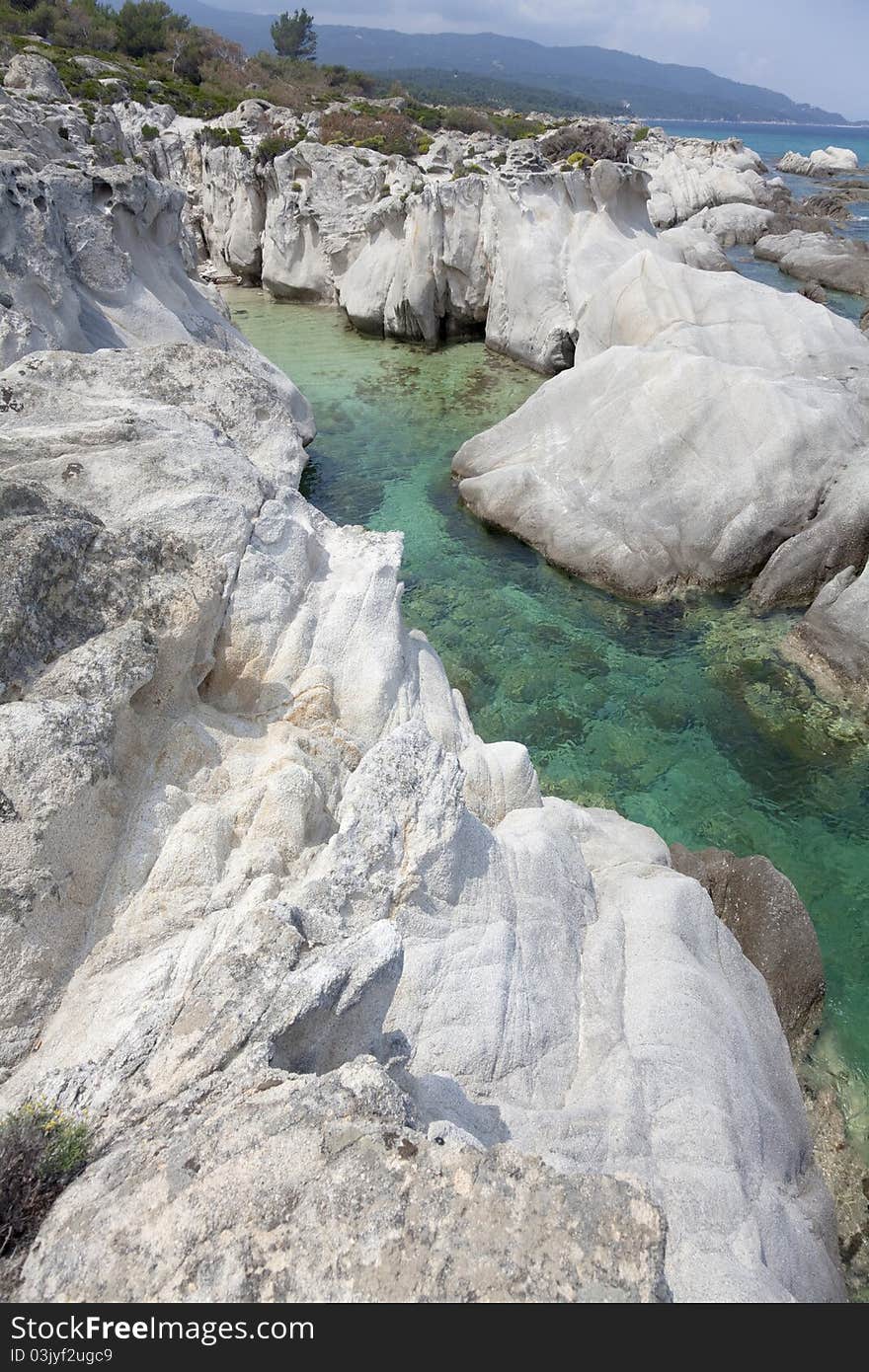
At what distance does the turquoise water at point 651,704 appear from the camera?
10.8m

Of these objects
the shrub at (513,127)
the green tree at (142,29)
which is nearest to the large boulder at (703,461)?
the shrub at (513,127)

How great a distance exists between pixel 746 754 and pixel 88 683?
382 inches

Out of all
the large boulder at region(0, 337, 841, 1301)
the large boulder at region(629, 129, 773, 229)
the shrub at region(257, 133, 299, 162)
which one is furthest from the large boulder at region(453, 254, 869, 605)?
the large boulder at region(629, 129, 773, 229)

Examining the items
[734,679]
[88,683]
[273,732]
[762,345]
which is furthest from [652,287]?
[88,683]

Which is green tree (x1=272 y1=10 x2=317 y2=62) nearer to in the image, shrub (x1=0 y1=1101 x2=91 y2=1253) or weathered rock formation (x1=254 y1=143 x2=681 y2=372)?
weathered rock formation (x1=254 y1=143 x2=681 y2=372)

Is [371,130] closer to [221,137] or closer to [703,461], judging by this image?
[221,137]

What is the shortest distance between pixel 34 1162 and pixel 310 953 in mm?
1938

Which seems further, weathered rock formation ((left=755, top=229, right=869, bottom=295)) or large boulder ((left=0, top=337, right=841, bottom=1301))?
weathered rock formation ((left=755, top=229, right=869, bottom=295))

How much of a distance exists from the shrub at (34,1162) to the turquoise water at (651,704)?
7846 mm

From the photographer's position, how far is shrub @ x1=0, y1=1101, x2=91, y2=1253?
145 inches

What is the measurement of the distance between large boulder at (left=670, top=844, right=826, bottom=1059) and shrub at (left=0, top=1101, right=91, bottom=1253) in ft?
24.1

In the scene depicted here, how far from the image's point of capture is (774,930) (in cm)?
905

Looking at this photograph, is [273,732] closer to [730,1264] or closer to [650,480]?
[730,1264]

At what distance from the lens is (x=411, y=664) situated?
10430 mm
